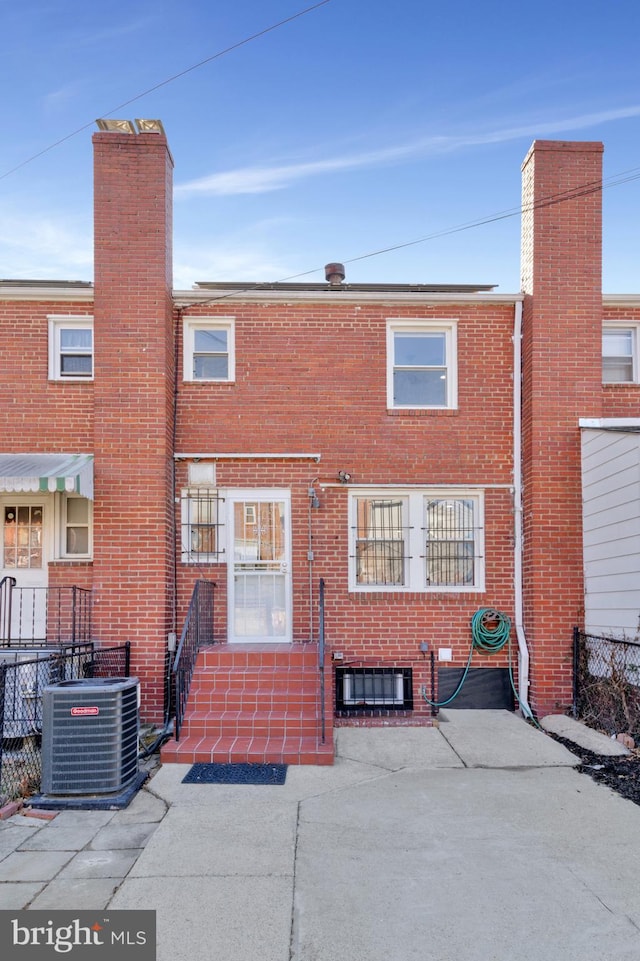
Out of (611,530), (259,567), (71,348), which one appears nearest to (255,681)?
(259,567)

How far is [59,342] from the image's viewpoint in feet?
29.8

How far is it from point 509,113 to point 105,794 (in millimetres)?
10912

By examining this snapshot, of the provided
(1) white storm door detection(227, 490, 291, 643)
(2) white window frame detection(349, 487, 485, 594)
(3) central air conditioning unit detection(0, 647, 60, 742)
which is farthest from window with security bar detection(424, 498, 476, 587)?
(3) central air conditioning unit detection(0, 647, 60, 742)

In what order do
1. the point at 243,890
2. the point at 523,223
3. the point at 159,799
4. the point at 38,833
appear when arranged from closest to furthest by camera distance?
1. the point at 243,890
2. the point at 38,833
3. the point at 159,799
4. the point at 523,223

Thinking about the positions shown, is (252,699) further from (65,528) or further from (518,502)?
(518,502)

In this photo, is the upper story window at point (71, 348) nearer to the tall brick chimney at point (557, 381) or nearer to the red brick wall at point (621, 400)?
the tall brick chimney at point (557, 381)

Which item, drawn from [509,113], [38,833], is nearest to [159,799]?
[38,833]

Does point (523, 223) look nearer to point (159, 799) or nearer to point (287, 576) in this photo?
point (287, 576)

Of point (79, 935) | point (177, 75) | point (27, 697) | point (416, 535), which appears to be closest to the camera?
point (79, 935)

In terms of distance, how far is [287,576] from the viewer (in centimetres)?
903

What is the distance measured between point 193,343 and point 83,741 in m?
5.42

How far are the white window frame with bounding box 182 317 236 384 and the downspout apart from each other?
3811 mm

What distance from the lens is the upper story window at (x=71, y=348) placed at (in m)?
9.05

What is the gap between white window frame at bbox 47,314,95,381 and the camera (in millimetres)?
9016
